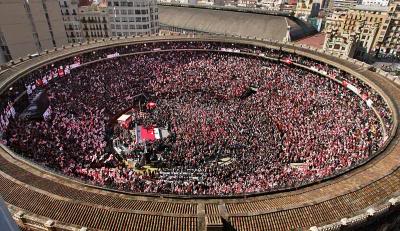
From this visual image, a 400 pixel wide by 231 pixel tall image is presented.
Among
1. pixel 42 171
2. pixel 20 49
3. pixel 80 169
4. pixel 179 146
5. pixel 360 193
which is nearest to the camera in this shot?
pixel 360 193

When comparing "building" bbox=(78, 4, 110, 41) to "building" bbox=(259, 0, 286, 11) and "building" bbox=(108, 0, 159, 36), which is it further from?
"building" bbox=(259, 0, 286, 11)

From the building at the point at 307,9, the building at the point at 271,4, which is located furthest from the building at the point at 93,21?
the building at the point at 271,4

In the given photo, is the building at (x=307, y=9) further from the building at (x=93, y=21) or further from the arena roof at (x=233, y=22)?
the building at (x=93, y=21)

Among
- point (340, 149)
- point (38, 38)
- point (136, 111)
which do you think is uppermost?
point (38, 38)

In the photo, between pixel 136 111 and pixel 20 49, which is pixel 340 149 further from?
pixel 20 49

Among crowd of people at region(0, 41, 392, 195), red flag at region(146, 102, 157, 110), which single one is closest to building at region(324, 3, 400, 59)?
crowd of people at region(0, 41, 392, 195)

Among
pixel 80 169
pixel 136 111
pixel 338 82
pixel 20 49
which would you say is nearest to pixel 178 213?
pixel 80 169

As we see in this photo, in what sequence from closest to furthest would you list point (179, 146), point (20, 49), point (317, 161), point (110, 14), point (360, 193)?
point (360, 193) < point (317, 161) < point (179, 146) < point (20, 49) < point (110, 14)
